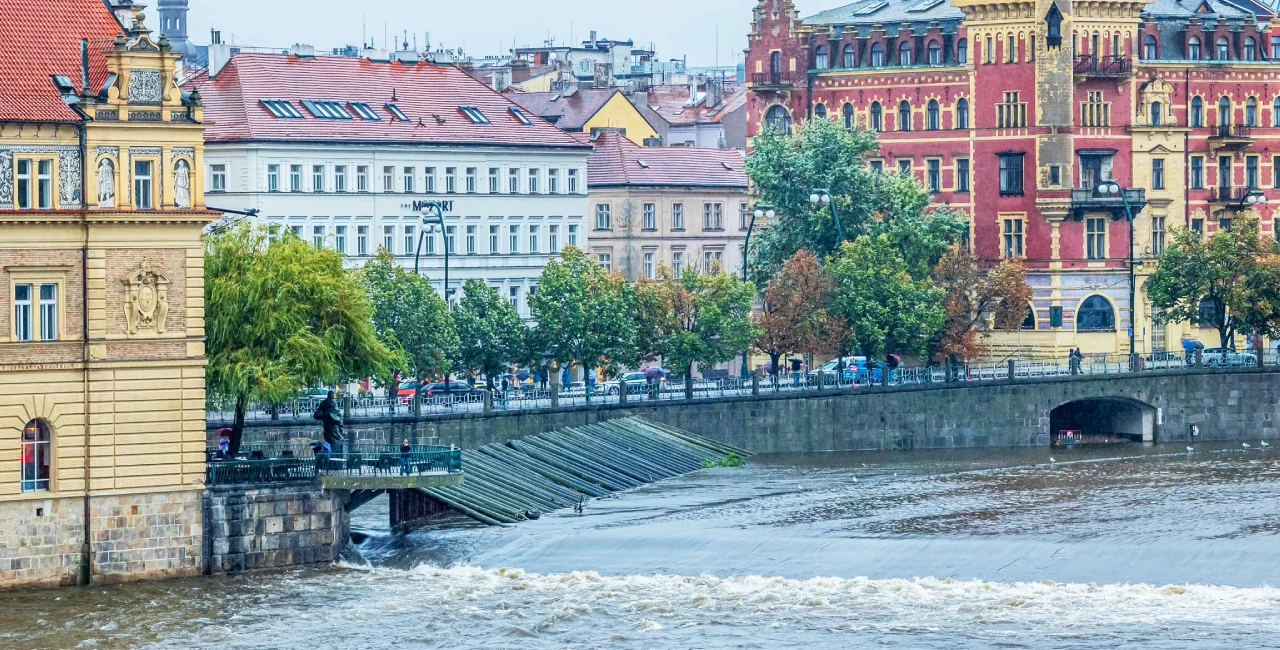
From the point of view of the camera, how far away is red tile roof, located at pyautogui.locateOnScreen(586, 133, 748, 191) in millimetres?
149625

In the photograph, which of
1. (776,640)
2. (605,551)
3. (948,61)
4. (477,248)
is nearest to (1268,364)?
(948,61)

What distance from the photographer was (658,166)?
500 feet

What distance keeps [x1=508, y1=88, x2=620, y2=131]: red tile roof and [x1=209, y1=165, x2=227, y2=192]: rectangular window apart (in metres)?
43.8

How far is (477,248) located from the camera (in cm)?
12912

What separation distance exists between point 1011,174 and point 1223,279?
13201 mm

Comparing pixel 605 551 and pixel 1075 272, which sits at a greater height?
pixel 1075 272

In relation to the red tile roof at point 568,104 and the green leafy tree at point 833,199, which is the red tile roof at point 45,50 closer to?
the green leafy tree at point 833,199

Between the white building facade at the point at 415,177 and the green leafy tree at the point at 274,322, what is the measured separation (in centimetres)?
2849

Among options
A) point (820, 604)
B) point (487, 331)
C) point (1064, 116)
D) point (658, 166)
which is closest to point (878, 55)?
point (1064, 116)

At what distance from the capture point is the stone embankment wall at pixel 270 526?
78.8 meters

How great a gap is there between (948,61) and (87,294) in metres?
71.2

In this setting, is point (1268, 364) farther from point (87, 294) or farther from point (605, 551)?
point (87, 294)

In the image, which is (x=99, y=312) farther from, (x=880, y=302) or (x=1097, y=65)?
(x=1097, y=65)

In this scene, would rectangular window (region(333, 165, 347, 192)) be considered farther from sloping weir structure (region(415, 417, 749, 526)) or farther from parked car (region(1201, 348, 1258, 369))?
parked car (region(1201, 348, 1258, 369))
